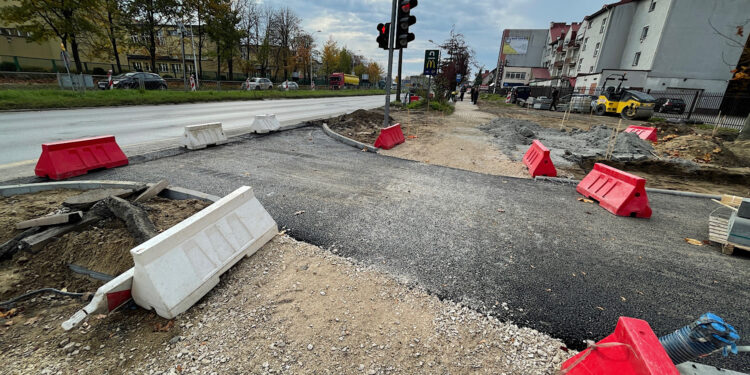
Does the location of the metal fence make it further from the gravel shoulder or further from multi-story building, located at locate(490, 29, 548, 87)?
multi-story building, located at locate(490, 29, 548, 87)

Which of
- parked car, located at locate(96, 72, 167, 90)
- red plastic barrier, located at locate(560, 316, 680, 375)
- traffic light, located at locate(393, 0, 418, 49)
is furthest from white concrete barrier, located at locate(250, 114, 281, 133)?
parked car, located at locate(96, 72, 167, 90)

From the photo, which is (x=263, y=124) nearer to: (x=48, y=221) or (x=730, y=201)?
(x=48, y=221)

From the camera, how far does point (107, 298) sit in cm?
212

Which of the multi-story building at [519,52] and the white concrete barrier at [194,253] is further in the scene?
the multi-story building at [519,52]

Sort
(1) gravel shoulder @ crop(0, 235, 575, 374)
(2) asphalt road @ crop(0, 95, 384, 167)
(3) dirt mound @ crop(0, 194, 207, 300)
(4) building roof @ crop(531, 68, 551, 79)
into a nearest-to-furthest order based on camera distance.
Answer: (1) gravel shoulder @ crop(0, 235, 575, 374)
(3) dirt mound @ crop(0, 194, 207, 300)
(2) asphalt road @ crop(0, 95, 384, 167)
(4) building roof @ crop(531, 68, 551, 79)

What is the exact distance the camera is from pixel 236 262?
2.93 meters

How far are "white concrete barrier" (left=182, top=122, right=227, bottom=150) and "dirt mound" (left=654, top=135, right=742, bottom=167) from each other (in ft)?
43.6

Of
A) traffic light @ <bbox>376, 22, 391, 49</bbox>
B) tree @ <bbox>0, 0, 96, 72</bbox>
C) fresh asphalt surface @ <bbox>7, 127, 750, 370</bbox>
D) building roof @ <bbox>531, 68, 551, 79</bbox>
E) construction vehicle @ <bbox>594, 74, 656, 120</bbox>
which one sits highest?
building roof @ <bbox>531, 68, 551, 79</bbox>

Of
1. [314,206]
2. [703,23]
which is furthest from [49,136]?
[703,23]

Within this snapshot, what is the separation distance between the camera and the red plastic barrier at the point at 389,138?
8.80m

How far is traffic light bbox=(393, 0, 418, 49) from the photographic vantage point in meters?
9.27

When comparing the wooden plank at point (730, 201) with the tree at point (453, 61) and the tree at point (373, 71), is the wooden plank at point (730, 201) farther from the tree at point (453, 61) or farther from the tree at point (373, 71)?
the tree at point (373, 71)

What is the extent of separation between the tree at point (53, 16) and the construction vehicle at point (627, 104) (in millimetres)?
41555

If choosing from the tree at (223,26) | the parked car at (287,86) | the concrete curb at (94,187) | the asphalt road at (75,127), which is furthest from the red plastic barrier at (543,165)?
the tree at (223,26)
